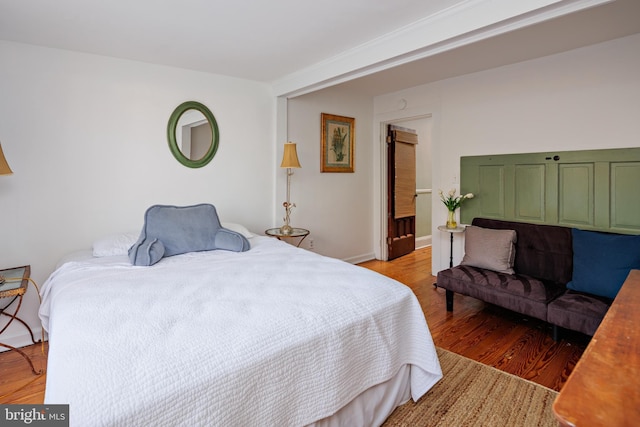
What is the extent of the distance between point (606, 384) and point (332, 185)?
12.7ft

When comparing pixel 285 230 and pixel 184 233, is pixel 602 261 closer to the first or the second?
pixel 285 230

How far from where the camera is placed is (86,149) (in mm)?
2842

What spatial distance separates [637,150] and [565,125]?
574 mm

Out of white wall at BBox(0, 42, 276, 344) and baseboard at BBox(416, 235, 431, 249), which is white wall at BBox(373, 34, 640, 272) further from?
white wall at BBox(0, 42, 276, 344)

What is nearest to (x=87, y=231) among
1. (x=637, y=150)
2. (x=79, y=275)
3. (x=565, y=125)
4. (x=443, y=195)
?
(x=79, y=275)

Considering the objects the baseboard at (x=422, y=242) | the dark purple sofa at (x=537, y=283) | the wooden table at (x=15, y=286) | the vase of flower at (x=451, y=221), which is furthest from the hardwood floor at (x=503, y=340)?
the wooden table at (x=15, y=286)

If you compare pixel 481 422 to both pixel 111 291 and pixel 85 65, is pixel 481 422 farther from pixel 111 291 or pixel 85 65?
pixel 85 65

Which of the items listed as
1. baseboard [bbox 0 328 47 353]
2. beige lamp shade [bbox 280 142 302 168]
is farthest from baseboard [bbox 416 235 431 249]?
baseboard [bbox 0 328 47 353]

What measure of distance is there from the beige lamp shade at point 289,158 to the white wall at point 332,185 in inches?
12.9

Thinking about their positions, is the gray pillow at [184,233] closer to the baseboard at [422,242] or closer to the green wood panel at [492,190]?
the green wood panel at [492,190]

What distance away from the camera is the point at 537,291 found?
8.80 ft

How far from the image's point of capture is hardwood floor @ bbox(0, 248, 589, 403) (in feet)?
7.03

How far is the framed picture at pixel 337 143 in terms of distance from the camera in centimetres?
440

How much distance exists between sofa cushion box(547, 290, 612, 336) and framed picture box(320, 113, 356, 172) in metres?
2.84
